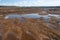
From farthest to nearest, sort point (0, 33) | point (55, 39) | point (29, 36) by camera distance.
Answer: point (0, 33) → point (29, 36) → point (55, 39)

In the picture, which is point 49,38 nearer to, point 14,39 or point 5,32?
point 14,39

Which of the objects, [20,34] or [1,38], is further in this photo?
[20,34]

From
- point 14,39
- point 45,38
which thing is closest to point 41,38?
point 45,38

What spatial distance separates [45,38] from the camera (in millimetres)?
8281

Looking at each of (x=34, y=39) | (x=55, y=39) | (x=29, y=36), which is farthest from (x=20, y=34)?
(x=55, y=39)

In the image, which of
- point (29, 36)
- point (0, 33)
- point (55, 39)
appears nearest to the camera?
point (55, 39)

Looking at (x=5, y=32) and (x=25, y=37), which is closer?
(x=25, y=37)

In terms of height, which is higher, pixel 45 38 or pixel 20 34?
pixel 45 38

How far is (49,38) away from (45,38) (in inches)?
7.8

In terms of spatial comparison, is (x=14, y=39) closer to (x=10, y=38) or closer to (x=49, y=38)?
(x=10, y=38)

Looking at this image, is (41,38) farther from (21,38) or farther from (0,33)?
(0,33)

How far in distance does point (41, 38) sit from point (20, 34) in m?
1.47

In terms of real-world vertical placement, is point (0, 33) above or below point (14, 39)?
below

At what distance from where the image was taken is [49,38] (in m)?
8.27
